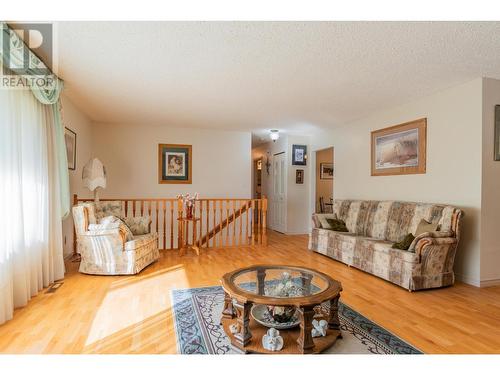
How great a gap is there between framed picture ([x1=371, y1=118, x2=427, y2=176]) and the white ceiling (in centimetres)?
42

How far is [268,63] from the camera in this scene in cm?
297

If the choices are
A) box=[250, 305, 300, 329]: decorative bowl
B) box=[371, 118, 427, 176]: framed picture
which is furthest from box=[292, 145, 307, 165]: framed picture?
box=[250, 305, 300, 329]: decorative bowl

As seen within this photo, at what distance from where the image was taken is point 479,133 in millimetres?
3393

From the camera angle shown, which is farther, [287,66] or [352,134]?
[352,134]

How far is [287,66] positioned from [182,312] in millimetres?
2649

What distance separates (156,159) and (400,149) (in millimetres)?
4756

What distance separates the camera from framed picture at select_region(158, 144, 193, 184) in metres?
6.34

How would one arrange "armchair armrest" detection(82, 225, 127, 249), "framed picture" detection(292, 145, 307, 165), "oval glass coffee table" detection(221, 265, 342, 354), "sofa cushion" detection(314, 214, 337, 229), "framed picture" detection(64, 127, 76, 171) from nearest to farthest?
"oval glass coffee table" detection(221, 265, 342, 354), "armchair armrest" detection(82, 225, 127, 249), "framed picture" detection(64, 127, 76, 171), "sofa cushion" detection(314, 214, 337, 229), "framed picture" detection(292, 145, 307, 165)

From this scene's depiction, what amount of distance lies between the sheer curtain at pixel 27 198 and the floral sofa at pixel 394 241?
385 centimetres

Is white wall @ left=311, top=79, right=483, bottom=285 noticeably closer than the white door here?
Yes

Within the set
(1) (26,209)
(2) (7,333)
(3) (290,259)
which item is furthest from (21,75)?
(3) (290,259)

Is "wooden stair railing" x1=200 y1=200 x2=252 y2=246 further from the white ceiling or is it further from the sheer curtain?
the sheer curtain

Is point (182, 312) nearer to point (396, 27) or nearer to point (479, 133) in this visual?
point (396, 27)

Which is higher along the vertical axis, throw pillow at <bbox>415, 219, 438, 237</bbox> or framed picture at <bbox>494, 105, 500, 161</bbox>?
framed picture at <bbox>494, 105, 500, 161</bbox>
